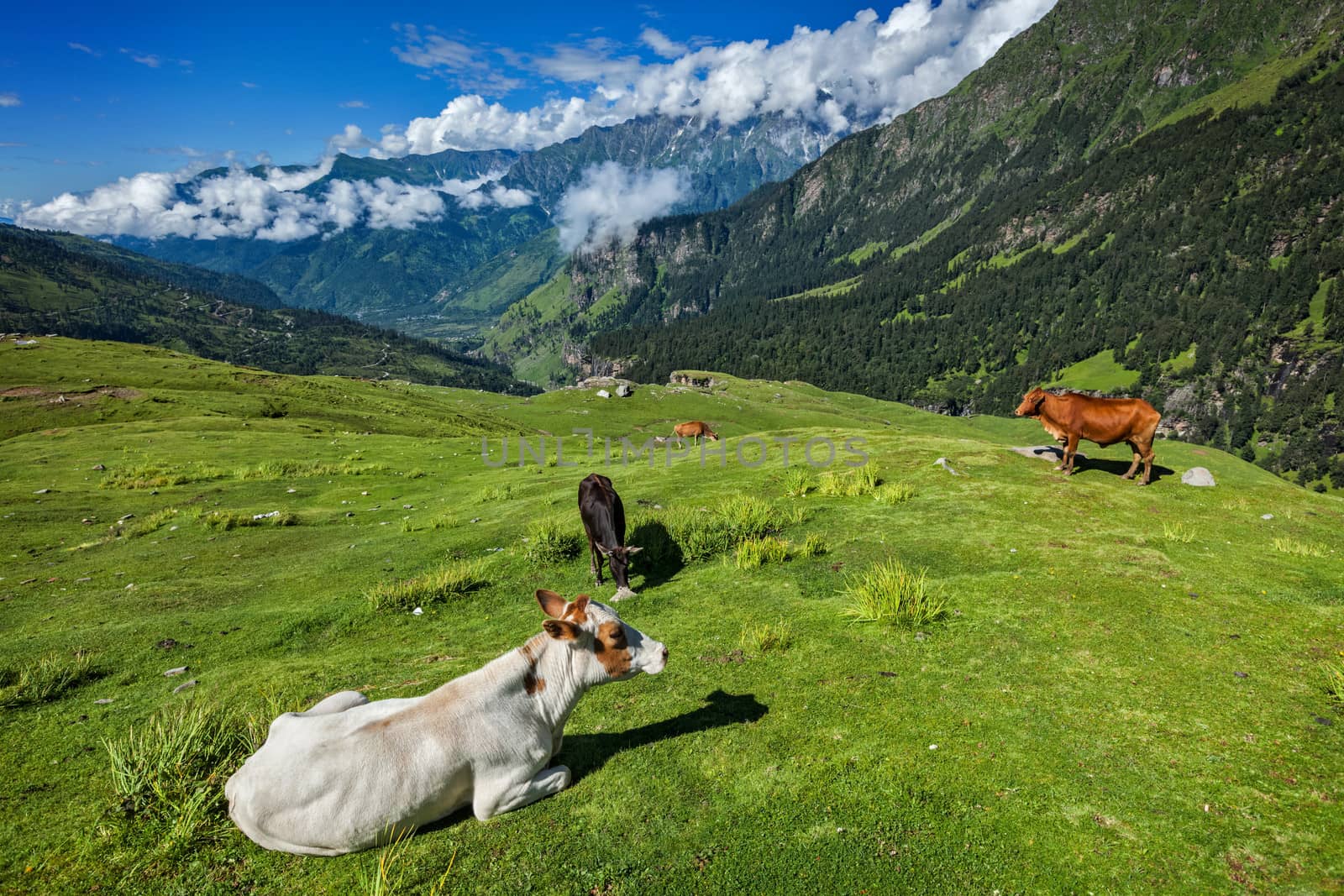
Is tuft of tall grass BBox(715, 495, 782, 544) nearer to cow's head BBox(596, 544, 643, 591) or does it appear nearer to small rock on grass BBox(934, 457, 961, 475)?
cow's head BBox(596, 544, 643, 591)

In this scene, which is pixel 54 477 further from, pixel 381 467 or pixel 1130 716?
pixel 1130 716

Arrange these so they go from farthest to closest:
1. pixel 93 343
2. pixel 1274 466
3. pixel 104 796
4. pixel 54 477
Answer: pixel 1274 466, pixel 93 343, pixel 54 477, pixel 104 796

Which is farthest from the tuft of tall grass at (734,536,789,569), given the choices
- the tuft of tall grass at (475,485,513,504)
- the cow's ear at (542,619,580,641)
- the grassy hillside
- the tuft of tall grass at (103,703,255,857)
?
the tuft of tall grass at (475,485,513,504)

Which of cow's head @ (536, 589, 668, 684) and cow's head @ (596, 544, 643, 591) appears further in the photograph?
cow's head @ (596, 544, 643, 591)

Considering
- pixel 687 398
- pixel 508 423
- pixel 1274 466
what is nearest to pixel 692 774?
pixel 508 423

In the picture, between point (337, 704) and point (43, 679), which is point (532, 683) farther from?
point (43, 679)

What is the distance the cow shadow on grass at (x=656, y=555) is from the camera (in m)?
13.4

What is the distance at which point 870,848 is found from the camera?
16.4 feet

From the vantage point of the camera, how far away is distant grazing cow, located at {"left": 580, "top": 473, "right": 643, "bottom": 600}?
12320 millimetres

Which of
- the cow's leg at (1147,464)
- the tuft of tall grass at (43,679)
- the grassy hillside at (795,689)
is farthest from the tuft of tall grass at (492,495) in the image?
the cow's leg at (1147,464)

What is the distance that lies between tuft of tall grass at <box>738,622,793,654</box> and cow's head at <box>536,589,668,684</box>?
2577 mm

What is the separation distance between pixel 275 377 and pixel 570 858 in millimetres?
88722

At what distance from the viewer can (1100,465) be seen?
1892 cm

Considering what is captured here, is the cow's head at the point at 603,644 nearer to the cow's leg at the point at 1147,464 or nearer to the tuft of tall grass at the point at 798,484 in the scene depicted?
the tuft of tall grass at the point at 798,484
